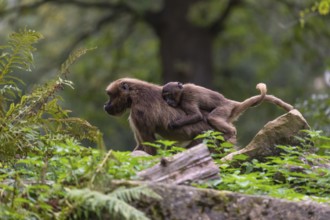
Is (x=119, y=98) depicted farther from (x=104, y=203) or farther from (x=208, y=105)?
(x=104, y=203)

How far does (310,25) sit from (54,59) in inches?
297

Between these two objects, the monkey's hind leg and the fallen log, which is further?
the monkey's hind leg

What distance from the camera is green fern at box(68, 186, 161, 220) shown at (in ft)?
17.5

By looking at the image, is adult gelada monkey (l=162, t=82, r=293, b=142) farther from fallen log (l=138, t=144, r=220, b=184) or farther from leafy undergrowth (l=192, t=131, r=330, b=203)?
fallen log (l=138, t=144, r=220, b=184)

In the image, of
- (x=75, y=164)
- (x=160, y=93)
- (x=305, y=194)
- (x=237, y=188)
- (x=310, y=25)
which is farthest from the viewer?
(x=310, y=25)

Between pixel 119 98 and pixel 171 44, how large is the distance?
544 inches

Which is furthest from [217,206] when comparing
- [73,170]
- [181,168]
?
[73,170]

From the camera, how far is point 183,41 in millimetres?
23859

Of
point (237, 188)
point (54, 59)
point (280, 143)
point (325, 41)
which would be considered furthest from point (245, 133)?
point (237, 188)

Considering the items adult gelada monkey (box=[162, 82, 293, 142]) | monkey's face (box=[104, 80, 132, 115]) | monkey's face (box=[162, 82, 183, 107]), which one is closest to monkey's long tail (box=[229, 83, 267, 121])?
adult gelada monkey (box=[162, 82, 293, 142])

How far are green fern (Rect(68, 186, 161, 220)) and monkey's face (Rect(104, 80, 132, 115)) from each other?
4.36 metres

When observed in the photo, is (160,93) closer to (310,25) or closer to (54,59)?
(310,25)

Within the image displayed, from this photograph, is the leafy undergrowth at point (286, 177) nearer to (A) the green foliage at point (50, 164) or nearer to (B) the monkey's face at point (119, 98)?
(A) the green foliage at point (50, 164)

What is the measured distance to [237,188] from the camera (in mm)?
6406
